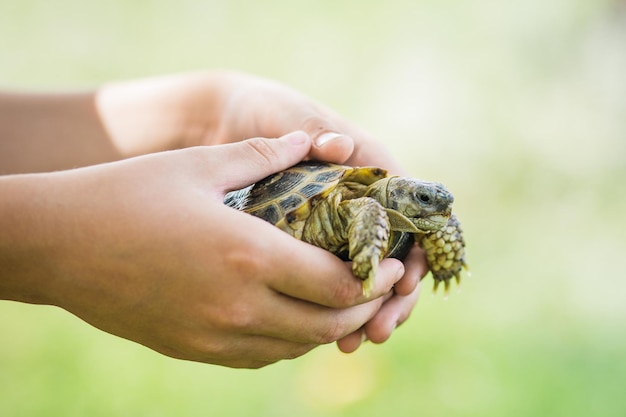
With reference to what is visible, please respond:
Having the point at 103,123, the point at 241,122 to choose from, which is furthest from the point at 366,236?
the point at 103,123

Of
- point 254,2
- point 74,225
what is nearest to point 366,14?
point 254,2

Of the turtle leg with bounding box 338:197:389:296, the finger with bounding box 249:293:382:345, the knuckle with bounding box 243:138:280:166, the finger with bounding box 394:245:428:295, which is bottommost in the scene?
the finger with bounding box 394:245:428:295

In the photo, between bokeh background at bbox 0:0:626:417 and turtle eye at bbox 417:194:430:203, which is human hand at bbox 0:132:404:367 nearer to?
turtle eye at bbox 417:194:430:203

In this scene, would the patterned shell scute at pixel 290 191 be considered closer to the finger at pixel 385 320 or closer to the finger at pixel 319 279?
the finger at pixel 319 279

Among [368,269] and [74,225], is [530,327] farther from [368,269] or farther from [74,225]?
[74,225]

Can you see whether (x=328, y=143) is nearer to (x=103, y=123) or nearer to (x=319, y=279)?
(x=319, y=279)

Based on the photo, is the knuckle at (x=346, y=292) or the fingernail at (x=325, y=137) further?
the fingernail at (x=325, y=137)

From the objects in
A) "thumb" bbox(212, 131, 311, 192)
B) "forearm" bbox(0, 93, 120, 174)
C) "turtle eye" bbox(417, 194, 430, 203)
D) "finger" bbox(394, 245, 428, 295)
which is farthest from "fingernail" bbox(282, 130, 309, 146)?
"forearm" bbox(0, 93, 120, 174)

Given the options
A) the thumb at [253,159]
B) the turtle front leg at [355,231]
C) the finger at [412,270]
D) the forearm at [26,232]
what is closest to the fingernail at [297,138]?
the thumb at [253,159]
